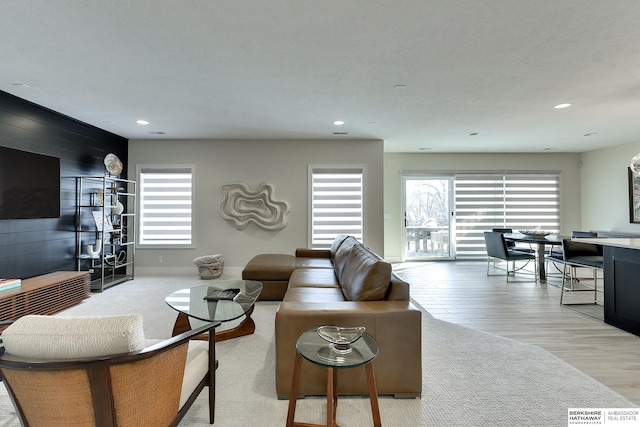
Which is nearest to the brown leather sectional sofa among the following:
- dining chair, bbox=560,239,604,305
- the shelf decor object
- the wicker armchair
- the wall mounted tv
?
the wicker armchair

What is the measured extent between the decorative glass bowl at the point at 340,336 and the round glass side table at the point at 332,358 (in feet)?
0.04

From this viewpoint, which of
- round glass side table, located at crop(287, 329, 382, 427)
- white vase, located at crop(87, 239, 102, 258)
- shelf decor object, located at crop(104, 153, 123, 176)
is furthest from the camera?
shelf decor object, located at crop(104, 153, 123, 176)

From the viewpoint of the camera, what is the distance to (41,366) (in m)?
1.01

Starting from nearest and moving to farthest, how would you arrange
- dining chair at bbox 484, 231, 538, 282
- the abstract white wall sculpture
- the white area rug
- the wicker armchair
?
1. the wicker armchair
2. the white area rug
3. dining chair at bbox 484, 231, 538, 282
4. the abstract white wall sculpture

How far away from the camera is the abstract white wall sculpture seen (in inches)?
218

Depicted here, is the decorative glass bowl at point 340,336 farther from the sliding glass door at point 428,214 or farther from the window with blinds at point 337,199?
the sliding glass door at point 428,214

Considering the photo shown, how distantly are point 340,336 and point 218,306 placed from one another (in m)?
1.25

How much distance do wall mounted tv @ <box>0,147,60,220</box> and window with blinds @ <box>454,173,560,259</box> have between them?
24.0 feet

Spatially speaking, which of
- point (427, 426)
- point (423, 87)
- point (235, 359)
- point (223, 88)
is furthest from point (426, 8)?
point (235, 359)

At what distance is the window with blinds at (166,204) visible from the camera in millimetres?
5625

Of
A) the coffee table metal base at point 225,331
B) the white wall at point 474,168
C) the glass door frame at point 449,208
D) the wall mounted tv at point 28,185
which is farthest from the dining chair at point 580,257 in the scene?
the wall mounted tv at point 28,185

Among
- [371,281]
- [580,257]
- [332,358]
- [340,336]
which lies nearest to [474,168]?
[580,257]

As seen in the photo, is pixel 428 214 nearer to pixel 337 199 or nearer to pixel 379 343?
pixel 337 199

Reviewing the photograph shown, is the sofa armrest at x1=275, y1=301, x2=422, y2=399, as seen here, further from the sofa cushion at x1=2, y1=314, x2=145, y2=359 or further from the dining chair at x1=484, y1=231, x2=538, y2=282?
the dining chair at x1=484, y1=231, x2=538, y2=282
